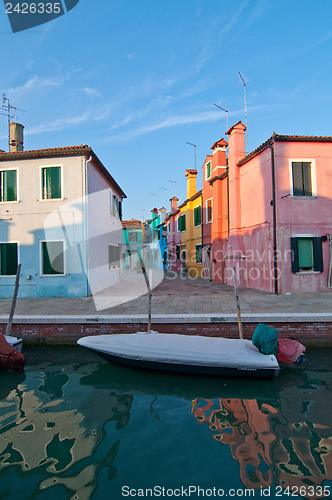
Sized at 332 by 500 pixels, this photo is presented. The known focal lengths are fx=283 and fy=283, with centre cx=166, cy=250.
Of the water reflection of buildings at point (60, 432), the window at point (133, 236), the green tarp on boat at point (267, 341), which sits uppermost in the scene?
the window at point (133, 236)

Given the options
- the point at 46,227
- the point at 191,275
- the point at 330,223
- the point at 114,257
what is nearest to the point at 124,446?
the point at 46,227

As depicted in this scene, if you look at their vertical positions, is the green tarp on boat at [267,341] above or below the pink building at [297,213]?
below

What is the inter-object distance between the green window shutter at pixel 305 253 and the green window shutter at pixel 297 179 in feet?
6.79

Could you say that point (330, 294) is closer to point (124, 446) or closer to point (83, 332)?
point (83, 332)

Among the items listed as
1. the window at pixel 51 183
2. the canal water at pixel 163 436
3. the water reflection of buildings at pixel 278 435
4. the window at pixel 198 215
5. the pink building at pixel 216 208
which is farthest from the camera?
the window at pixel 198 215

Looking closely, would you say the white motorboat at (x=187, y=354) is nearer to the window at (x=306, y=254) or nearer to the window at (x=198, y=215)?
the window at (x=306, y=254)

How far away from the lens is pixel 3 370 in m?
6.47

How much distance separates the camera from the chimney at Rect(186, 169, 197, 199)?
80.4 ft

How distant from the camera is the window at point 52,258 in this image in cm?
1190

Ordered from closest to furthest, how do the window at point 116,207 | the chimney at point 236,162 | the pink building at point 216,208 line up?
the chimney at point 236,162, the pink building at point 216,208, the window at point 116,207

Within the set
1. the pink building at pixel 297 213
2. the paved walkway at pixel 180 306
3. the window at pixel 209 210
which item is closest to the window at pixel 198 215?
the window at pixel 209 210

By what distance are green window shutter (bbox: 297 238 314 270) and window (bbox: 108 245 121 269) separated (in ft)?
32.3

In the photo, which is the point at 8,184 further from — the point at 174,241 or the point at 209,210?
the point at 174,241

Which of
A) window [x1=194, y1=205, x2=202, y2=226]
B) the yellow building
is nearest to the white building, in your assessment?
window [x1=194, y1=205, x2=202, y2=226]
